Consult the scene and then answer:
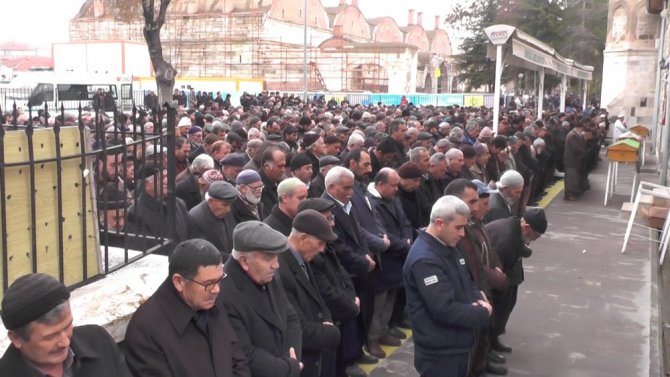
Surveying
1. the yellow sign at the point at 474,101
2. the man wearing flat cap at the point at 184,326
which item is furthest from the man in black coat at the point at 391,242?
the yellow sign at the point at 474,101

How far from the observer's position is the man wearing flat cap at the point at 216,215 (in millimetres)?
5133

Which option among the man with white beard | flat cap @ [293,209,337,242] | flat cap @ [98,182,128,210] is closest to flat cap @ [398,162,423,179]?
the man with white beard

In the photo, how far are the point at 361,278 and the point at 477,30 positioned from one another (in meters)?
39.9

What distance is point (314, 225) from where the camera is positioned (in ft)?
13.8

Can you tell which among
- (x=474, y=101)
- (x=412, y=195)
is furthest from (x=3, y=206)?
(x=474, y=101)

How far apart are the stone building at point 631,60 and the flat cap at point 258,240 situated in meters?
26.1

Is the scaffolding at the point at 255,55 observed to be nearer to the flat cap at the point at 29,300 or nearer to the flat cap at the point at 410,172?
the flat cap at the point at 410,172

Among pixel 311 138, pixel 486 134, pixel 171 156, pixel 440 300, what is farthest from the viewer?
pixel 486 134

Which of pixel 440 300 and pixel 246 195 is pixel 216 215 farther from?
pixel 440 300

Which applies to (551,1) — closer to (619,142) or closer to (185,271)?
(619,142)

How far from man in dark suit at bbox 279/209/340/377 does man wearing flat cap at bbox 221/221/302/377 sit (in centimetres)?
46

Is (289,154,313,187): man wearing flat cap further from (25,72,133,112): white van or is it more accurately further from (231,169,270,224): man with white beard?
(25,72,133,112): white van

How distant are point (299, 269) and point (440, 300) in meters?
0.94

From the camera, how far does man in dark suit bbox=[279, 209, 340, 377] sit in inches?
164
